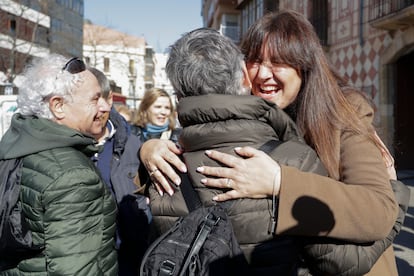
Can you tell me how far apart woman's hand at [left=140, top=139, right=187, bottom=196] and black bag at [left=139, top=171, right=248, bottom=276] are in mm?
207

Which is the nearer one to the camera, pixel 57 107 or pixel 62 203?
pixel 62 203

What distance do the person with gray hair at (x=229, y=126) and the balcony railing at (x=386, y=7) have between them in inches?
432

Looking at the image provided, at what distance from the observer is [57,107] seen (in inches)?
82.1

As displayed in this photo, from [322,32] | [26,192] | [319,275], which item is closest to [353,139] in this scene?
[319,275]

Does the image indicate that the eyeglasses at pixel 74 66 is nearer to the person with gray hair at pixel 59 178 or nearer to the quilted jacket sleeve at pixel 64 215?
the person with gray hair at pixel 59 178

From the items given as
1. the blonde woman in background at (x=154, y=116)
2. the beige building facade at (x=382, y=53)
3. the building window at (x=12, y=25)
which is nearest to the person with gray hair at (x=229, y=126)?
the blonde woman in background at (x=154, y=116)

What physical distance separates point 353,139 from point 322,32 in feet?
44.2

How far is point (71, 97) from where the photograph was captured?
212 centimetres

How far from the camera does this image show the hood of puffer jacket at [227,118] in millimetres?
1327

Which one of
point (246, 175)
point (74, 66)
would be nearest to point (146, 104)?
point (74, 66)

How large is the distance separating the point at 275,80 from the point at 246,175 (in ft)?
1.72

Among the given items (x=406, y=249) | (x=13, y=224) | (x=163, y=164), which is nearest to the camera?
(x=163, y=164)

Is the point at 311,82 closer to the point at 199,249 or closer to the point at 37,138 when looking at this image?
the point at 199,249

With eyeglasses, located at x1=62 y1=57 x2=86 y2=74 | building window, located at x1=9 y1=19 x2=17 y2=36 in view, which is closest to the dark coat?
eyeglasses, located at x1=62 y1=57 x2=86 y2=74
